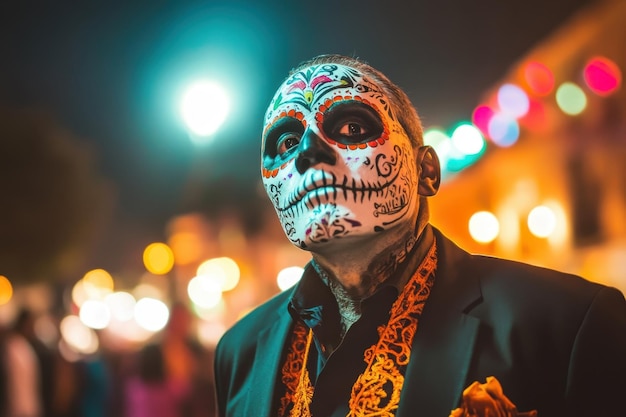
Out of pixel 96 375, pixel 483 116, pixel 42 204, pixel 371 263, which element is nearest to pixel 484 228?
pixel 483 116

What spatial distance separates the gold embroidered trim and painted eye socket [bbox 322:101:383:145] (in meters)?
0.33

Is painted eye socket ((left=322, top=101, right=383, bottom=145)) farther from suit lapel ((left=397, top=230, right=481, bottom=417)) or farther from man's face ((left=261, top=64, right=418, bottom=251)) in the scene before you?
suit lapel ((left=397, top=230, right=481, bottom=417))

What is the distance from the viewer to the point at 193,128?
2.55 meters

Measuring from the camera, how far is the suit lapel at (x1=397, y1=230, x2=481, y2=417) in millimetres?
1321

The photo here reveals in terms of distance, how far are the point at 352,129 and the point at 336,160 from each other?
92mm

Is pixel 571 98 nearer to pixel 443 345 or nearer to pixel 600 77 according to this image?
pixel 600 77

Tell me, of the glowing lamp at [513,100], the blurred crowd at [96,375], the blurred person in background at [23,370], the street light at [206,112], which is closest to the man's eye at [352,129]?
the street light at [206,112]

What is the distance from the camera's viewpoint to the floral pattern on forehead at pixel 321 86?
60.1 inches

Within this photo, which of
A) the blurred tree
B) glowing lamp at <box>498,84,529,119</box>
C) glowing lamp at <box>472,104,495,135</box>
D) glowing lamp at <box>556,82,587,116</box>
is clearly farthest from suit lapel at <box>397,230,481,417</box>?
the blurred tree

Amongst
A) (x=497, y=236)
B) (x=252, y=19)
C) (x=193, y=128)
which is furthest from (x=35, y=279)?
(x=193, y=128)

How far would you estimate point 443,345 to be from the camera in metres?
1.39

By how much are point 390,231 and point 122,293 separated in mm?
22933

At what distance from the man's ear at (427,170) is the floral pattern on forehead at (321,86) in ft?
0.42

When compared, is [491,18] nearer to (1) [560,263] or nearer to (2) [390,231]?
(2) [390,231]
